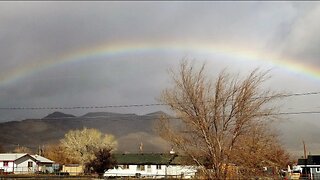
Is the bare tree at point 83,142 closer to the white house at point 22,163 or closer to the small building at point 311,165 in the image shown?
the white house at point 22,163

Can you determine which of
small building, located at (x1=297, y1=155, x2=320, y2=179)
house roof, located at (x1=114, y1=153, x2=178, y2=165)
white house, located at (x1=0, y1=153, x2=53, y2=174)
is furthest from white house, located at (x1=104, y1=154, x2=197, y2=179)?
small building, located at (x1=297, y1=155, x2=320, y2=179)

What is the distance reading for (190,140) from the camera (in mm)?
30406

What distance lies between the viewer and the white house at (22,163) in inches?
3568

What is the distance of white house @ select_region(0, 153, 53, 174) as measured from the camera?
90.6 m

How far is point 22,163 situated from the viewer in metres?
94.8

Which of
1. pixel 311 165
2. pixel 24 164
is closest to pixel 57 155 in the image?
pixel 24 164

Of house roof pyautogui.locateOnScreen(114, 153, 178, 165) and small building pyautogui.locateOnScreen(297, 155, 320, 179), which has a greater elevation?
house roof pyautogui.locateOnScreen(114, 153, 178, 165)

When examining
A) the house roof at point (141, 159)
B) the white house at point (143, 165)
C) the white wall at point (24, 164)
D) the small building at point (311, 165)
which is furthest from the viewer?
the white wall at point (24, 164)

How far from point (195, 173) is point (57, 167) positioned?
70540 mm

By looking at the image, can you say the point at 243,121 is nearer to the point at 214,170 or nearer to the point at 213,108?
the point at 213,108

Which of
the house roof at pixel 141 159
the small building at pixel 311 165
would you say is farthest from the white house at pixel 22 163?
the small building at pixel 311 165

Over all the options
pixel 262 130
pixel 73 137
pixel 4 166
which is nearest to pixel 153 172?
pixel 73 137

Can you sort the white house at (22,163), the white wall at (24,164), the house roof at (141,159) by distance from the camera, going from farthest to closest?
the white wall at (24,164) < the white house at (22,163) < the house roof at (141,159)

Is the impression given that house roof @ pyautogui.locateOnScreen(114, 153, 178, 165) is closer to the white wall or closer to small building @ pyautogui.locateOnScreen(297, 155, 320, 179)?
the white wall
